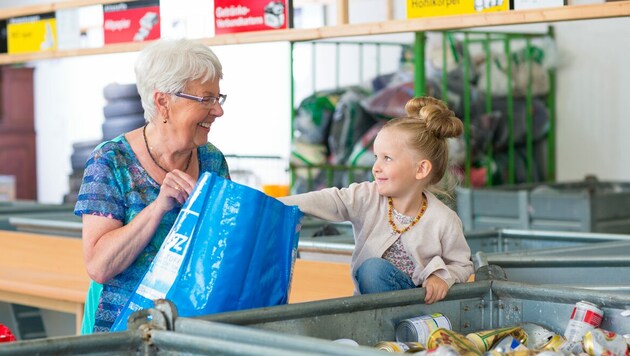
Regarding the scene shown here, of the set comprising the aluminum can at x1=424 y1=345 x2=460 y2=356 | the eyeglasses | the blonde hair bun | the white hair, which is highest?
the white hair

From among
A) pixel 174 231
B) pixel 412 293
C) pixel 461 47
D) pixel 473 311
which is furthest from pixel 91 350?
pixel 461 47

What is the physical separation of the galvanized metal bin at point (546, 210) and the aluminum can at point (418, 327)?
3.09 meters

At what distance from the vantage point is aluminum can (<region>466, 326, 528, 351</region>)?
1875 mm

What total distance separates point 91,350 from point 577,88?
5.73 m

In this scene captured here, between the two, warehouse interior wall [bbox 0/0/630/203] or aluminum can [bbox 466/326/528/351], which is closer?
aluminum can [bbox 466/326/528/351]

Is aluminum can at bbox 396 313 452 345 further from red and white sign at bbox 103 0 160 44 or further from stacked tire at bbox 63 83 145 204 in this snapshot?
stacked tire at bbox 63 83 145 204

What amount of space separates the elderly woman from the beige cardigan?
1.01ft

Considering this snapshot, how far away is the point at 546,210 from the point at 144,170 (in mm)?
3111

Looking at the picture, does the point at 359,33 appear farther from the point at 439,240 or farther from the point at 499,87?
the point at 499,87

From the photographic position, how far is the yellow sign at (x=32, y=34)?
210 inches

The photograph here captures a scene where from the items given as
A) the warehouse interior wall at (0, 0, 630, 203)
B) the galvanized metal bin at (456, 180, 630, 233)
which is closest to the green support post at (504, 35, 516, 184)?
the warehouse interior wall at (0, 0, 630, 203)

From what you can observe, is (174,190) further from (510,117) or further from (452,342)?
(510,117)

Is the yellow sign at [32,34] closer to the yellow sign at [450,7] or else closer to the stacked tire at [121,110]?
the stacked tire at [121,110]

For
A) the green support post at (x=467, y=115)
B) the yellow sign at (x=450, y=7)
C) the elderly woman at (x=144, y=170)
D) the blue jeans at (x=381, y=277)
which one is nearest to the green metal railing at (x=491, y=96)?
the green support post at (x=467, y=115)
